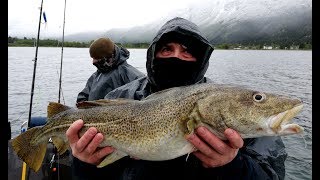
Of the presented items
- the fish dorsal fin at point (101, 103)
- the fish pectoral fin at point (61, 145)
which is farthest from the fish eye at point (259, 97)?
the fish pectoral fin at point (61, 145)

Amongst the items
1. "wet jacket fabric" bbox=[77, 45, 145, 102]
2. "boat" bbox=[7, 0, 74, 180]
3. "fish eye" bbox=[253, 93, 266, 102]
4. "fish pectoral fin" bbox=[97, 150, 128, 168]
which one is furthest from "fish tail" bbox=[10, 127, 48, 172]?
"wet jacket fabric" bbox=[77, 45, 145, 102]

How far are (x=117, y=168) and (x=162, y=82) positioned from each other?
1.15 m

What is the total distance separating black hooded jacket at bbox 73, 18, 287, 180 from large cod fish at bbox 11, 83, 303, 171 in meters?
0.34

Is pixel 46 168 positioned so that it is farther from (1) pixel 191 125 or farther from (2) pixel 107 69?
(1) pixel 191 125

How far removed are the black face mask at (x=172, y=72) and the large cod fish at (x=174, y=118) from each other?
2.06ft

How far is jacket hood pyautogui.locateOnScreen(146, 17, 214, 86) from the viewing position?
412 centimetres

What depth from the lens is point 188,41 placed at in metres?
4.16

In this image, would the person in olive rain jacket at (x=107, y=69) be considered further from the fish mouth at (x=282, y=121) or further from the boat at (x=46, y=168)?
the fish mouth at (x=282, y=121)

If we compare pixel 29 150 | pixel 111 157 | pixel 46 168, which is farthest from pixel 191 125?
pixel 46 168

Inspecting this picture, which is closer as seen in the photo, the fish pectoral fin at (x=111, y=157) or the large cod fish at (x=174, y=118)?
the large cod fish at (x=174, y=118)

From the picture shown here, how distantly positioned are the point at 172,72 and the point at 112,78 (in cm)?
418

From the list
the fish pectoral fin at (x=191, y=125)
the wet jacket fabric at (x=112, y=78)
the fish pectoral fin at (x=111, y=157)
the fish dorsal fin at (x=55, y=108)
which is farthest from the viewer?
the wet jacket fabric at (x=112, y=78)

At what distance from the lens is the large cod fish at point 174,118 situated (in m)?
2.88
